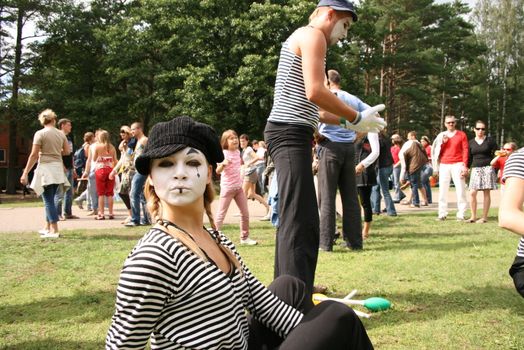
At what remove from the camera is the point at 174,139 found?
2.08 metres

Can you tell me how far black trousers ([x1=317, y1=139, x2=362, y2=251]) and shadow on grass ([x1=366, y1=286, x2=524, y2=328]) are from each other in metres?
1.82

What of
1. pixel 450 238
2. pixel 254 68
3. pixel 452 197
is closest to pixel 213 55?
pixel 254 68

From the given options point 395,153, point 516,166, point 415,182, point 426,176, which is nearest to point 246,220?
point 516,166

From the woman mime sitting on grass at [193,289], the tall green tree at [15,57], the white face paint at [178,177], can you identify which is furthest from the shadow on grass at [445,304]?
the tall green tree at [15,57]

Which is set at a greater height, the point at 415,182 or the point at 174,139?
the point at 174,139

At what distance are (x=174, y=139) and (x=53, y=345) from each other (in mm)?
2169

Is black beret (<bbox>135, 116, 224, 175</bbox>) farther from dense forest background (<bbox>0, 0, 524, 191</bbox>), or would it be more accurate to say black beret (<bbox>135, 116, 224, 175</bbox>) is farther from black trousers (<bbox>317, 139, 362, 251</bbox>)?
dense forest background (<bbox>0, 0, 524, 191</bbox>)

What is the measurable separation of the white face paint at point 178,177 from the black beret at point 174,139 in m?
0.03

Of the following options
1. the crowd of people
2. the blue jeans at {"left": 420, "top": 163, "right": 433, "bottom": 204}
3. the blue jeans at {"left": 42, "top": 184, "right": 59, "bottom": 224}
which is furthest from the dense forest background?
the crowd of people

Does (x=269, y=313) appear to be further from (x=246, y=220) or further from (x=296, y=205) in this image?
(x=246, y=220)

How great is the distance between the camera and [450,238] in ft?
24.9

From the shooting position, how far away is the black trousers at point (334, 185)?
20.0 ft

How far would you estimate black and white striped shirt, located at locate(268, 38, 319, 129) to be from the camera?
3.55 metres

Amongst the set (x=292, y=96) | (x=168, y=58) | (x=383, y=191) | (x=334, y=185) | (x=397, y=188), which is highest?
(x=168, y=58)
